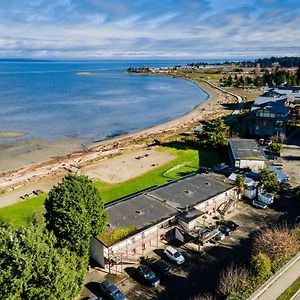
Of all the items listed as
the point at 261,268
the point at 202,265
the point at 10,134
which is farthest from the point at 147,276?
the point at 10,134

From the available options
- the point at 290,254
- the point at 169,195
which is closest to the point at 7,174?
the point at 169,195

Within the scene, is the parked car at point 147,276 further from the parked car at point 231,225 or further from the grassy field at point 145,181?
the grassy field at point 145,181

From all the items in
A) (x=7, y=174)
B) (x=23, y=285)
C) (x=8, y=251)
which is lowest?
(x=7, y=174)

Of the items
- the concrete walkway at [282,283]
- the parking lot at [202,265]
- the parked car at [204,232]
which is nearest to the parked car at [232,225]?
the parking lot at [202,265]

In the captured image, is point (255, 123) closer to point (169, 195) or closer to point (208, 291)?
point (169, 195)

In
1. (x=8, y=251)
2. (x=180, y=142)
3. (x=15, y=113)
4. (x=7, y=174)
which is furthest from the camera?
(x=15, y=113)

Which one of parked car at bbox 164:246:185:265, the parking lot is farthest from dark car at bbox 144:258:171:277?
parked car at bbox 164:246:185:265
